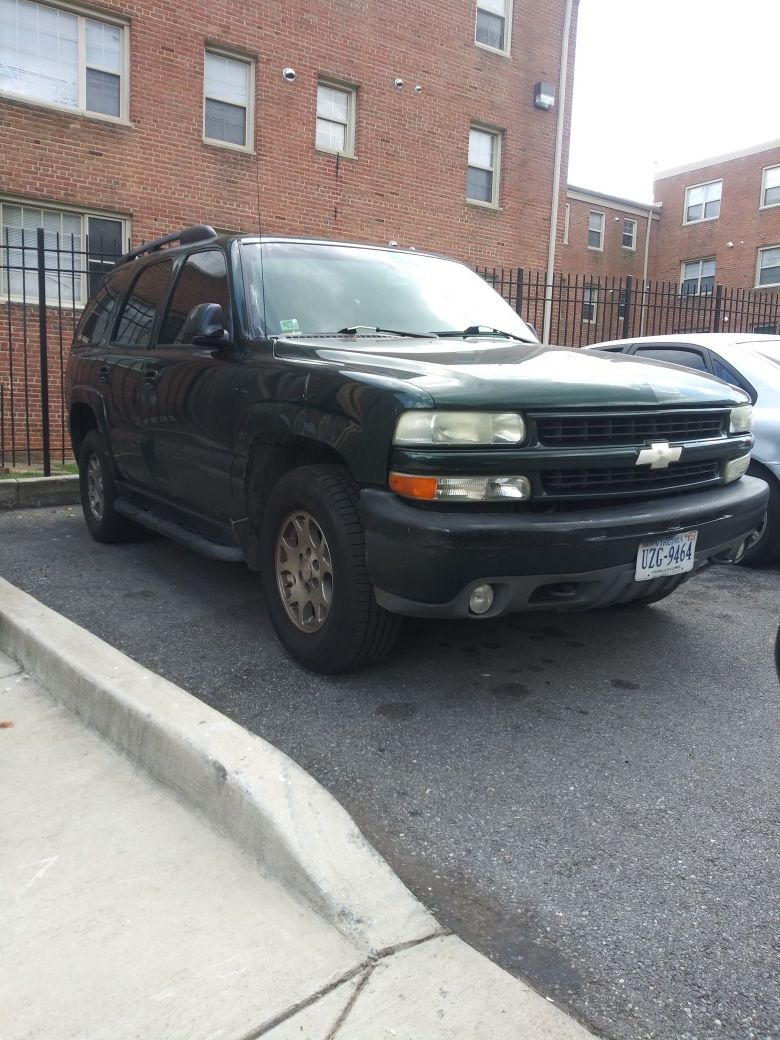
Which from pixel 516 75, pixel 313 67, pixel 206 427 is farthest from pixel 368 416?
pixel 516 75

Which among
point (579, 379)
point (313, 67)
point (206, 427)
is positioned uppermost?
point (313, 67)

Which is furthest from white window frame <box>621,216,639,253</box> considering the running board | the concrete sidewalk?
the concrete sidewalk

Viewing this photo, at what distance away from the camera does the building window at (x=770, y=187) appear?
29203 millimetres

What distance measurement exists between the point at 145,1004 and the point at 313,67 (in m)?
14.7

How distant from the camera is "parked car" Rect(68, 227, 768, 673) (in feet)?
9.89

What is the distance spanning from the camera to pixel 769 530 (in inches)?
219

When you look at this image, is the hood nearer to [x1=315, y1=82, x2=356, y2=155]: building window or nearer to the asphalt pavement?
the asphalt pavement

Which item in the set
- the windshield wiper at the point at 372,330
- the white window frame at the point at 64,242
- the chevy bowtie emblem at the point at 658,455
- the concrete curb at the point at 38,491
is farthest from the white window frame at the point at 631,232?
the chevy bowtie emblem at the point at 658,455

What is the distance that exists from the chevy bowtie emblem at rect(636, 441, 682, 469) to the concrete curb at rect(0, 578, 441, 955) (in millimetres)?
1720

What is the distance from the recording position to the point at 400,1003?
1.81 metres

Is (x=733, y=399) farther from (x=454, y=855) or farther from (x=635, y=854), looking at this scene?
(x=454, y=855)

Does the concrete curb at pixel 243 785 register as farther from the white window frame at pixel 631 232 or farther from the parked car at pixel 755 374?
the white window frame at pixel 631 232

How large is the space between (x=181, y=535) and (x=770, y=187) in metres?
30.7

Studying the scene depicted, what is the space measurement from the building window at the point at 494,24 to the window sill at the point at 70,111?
23.2ft
